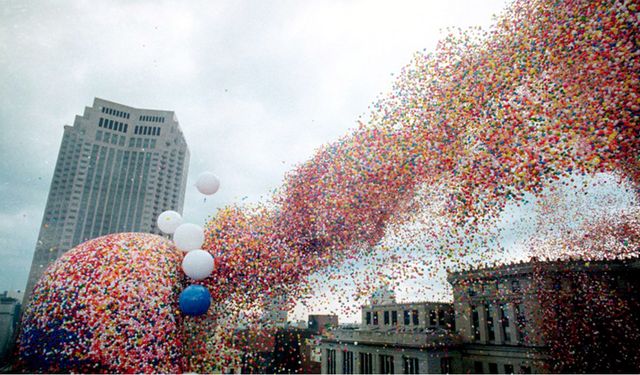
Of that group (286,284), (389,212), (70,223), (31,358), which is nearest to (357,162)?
(389,212)

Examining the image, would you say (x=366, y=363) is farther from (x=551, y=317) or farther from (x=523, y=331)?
(x=551, y=317)

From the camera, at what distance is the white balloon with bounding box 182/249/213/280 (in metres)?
5.66

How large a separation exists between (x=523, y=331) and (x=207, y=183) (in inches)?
892

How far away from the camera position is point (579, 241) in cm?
862

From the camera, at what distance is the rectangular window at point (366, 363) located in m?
21.0

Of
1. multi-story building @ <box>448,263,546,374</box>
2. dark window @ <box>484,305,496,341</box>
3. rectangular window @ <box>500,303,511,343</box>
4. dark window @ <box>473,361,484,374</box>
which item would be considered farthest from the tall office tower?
rectangular window @ <box>500,303,511,343</box>

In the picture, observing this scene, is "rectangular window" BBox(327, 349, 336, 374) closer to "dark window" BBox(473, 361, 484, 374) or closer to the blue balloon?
"dark window" BBox(473, 361, 484, 374)

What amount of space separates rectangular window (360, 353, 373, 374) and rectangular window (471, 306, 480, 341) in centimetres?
740

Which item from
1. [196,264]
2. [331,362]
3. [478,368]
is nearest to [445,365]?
[478,368]

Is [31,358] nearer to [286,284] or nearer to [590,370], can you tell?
[286,284]

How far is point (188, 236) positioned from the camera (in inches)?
234

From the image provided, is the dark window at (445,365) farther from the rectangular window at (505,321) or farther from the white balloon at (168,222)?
the white balloon at (168,222)

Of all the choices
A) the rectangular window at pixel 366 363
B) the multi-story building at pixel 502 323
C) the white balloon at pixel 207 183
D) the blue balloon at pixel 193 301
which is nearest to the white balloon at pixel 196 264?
the blue balloon at pixel 193 301

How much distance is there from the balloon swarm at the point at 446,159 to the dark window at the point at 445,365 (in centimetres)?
1498
